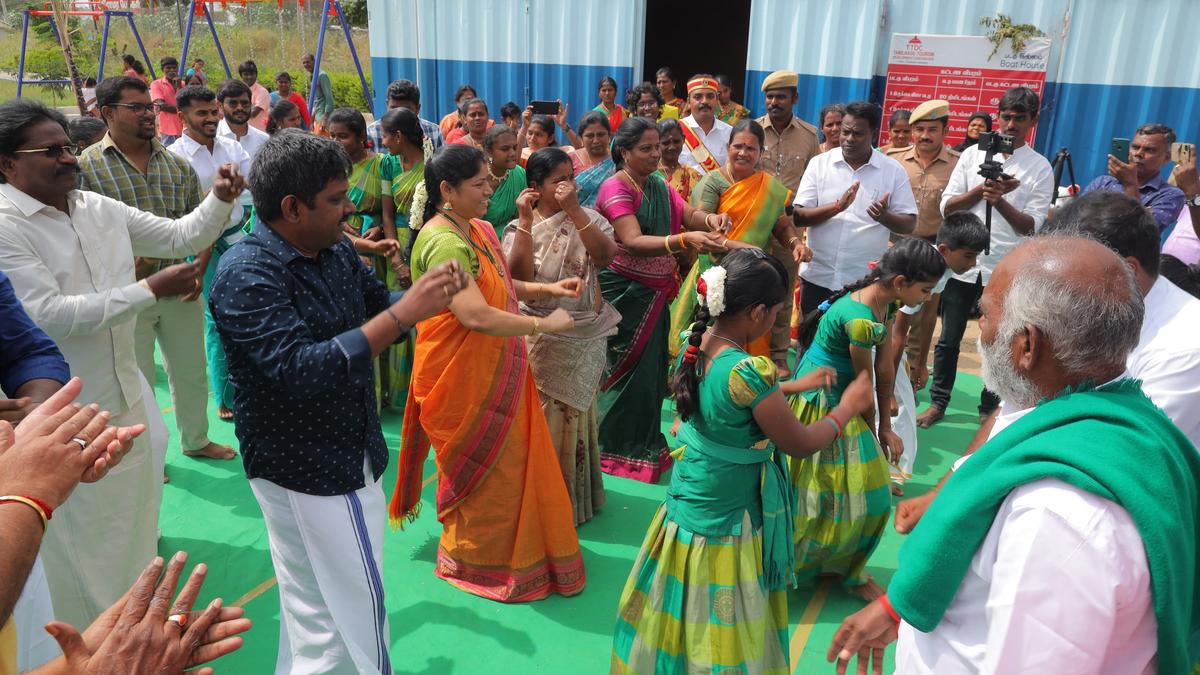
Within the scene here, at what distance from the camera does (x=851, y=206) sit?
4.94m

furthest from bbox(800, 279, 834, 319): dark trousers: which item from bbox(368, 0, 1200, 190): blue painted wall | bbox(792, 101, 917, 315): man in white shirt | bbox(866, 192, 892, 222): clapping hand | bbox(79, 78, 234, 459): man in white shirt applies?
Answer: bbox(368, 0, 1200, 190): blue painted wall

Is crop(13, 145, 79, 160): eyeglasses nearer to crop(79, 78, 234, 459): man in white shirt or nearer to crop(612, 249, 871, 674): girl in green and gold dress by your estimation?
crop(79, 78, 234, 459): man in white shirt

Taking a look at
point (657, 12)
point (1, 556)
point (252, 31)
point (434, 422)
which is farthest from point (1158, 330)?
point (252, 31)

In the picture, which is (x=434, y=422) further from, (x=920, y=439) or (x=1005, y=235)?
(x=1005, y=235)

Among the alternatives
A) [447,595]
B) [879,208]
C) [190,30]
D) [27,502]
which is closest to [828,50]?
[879,208]

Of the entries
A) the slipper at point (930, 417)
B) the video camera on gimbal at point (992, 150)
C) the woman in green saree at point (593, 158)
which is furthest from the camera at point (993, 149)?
the woman in green saree at point (593, 158)

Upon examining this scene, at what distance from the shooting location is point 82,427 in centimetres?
144

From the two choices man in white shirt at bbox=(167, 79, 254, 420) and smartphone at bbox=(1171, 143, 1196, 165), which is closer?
smartphone at bbox=(1171, 143, 1196, 165)

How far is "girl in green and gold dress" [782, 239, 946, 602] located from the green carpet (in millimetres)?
196

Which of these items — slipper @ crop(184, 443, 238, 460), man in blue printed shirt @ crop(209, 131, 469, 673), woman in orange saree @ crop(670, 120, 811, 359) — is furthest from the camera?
woman in orange saree @ crop(670, 120, 811, 359)

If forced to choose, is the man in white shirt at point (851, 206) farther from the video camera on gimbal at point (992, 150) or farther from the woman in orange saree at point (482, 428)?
the woman in orange saree at point (482, 428)

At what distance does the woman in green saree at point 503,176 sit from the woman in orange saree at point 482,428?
4.03 ft

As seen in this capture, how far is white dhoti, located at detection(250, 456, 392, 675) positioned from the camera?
90.2 inches

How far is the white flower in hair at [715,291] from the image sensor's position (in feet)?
8.12
